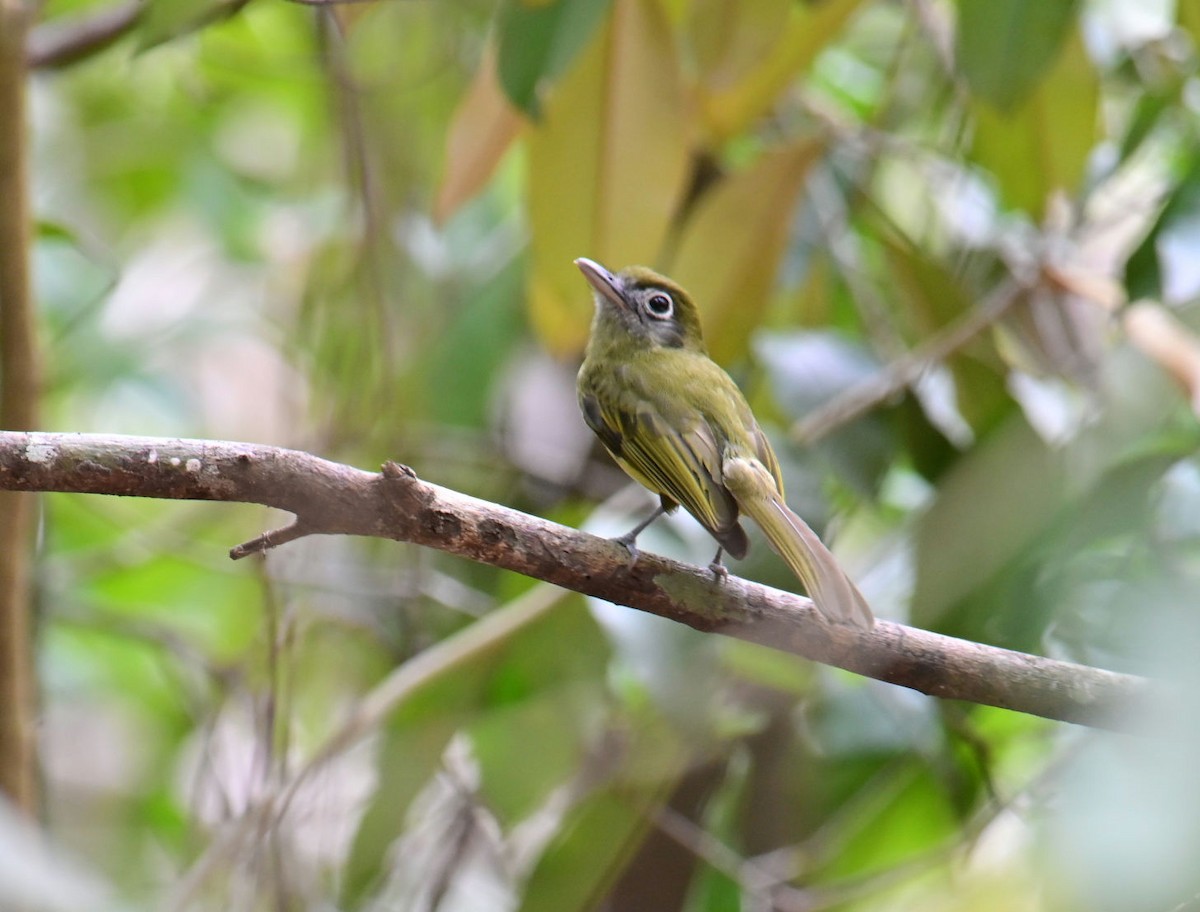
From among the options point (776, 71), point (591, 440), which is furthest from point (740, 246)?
point (591, 440)

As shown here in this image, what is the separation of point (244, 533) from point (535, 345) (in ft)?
4.07

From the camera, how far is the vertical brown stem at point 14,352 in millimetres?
2623

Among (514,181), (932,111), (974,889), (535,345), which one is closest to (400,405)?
(535,345)

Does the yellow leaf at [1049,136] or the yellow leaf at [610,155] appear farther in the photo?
the yellow leaf at [1049,136]

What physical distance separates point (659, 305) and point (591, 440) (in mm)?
1467

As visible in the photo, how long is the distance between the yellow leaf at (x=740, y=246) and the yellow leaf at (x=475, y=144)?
22.1 inches

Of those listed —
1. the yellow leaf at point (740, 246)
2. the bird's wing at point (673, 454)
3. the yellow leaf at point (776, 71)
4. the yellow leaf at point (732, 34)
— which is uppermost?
the yellow leaf at point (776, 71)

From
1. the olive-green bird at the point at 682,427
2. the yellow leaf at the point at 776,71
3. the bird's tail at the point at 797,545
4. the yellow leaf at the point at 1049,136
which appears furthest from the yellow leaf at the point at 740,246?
the bird's tail at the point at 797,545

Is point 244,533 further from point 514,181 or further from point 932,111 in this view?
point 932,111

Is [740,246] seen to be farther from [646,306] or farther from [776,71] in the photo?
[646,306]

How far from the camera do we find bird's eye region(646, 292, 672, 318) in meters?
3.02

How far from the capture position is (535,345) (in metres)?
4.83

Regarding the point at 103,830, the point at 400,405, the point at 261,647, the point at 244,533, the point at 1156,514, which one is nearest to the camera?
the point at 1156,514

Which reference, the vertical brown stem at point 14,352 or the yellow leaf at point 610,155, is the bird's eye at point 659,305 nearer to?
the yellow leaf at point 610,155
